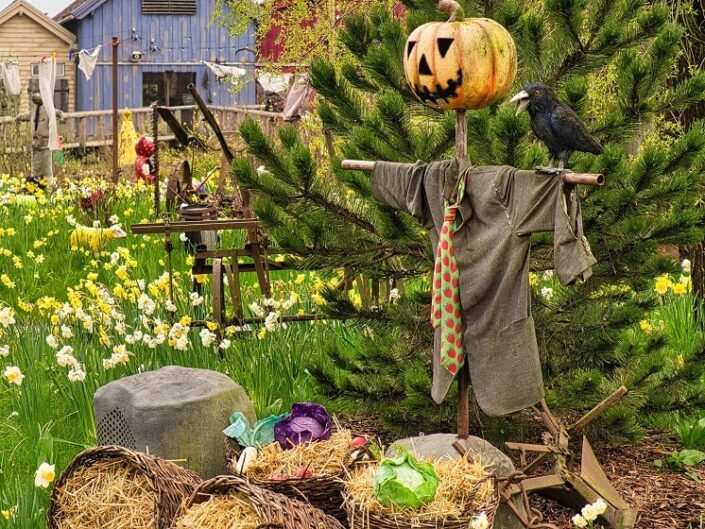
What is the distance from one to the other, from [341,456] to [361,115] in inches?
62.5

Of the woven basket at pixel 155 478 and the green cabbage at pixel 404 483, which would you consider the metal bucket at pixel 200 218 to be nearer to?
the woven basket at pixel 155 478

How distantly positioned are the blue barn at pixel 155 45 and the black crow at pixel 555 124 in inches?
1058

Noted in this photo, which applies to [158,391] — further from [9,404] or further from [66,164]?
[66,164]

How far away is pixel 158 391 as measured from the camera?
4.17 metres

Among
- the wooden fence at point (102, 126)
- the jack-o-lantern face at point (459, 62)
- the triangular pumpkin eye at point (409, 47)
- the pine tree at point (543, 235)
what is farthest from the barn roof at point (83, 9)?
the jack-o-lantern face at point (459, 62)

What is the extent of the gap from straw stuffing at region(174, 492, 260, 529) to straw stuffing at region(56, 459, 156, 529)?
33 cm

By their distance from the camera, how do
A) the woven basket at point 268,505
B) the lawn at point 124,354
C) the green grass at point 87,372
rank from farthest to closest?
the lawn at point 124,354, the green grass at point 87,372, the woven basket at point 268,505

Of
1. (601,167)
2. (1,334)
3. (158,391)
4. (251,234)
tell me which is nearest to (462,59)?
(601,167)

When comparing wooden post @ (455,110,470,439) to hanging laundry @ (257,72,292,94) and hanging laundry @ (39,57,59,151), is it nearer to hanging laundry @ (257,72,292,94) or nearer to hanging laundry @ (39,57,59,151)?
hanging laundry @ (39,57,59,151)

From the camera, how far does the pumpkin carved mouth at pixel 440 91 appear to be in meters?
3.57

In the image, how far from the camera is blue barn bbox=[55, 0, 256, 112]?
99.3 ft

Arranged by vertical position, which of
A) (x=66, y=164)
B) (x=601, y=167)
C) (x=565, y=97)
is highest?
(x=565, y=97)

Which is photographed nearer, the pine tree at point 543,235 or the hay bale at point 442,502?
the hay bale at point 442,502

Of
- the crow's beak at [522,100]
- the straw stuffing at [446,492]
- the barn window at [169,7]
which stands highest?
the barn window at [169,7]
